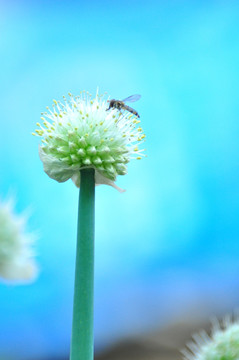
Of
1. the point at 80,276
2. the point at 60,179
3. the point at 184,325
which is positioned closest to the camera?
the point at 80,276

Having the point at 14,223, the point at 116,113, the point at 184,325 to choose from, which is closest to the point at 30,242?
the point at 14,223

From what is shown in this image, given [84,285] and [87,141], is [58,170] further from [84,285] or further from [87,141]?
[84,285]

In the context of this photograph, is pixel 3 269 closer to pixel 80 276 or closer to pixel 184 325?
pixel 80 276

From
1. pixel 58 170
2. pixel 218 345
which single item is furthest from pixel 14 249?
pixel 218 345

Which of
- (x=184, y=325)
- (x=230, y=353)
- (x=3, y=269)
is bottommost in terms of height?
(x=230, y=353)

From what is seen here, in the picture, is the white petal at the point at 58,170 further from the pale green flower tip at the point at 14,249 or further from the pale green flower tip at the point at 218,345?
the pale green flower tip at the point at 218,345
